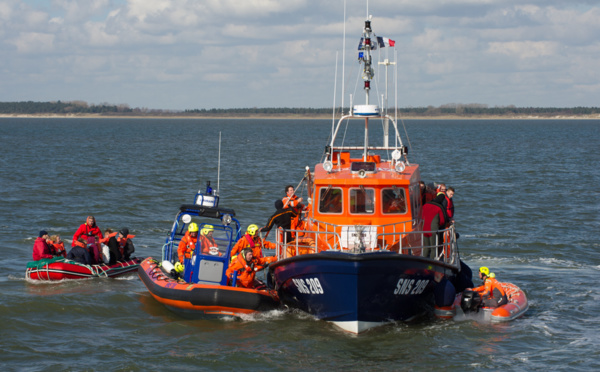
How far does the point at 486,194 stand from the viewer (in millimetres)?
34812

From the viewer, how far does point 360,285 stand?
12.6m

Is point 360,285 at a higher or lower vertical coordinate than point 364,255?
lower

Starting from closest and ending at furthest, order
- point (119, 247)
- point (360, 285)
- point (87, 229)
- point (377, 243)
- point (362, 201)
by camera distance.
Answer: point (360, 285)
point (377, 243)
point (362, 201)
point (87, 229)
point (119, 247)

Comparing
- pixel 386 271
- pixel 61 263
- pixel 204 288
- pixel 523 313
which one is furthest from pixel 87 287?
Answer: pixel 523 313

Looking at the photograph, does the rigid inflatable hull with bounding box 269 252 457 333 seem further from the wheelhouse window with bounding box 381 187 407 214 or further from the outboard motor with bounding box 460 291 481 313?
the wheelhouse window with bounding box 381 187 407 214

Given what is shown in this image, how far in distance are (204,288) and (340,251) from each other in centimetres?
308

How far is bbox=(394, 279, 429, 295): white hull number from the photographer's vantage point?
13.0 meters

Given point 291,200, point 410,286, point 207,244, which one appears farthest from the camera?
point 291,200

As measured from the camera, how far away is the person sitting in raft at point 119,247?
718 inches

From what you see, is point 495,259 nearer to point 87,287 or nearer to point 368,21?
point 368,21

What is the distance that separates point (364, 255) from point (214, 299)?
341cm

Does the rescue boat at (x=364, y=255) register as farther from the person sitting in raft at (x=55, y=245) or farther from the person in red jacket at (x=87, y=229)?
the person sitting in raft at (x=55, y=245)

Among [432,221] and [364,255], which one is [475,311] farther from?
[364,255]

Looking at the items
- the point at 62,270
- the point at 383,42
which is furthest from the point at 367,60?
the point at 62,270
